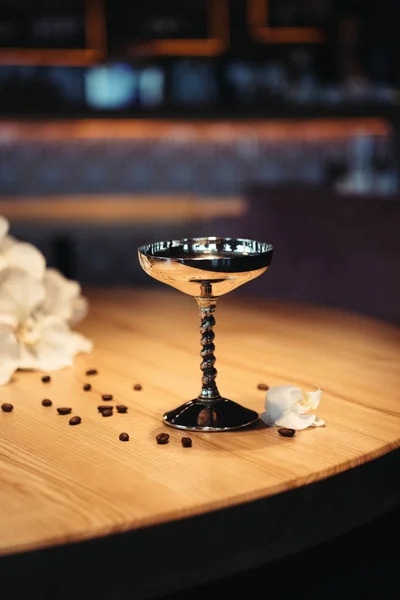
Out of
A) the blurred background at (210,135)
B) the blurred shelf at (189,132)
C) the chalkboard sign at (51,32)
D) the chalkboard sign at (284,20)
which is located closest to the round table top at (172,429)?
the blurred background at (210,135)

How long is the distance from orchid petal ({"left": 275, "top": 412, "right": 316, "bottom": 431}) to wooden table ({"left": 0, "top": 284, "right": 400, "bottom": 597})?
1 centimetres

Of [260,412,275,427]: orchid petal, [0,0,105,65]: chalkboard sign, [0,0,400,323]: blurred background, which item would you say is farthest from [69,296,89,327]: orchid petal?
[0,0,105,65]: chalkboard sign

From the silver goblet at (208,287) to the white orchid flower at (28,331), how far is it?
259 mm

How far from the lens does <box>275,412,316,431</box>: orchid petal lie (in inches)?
45.4

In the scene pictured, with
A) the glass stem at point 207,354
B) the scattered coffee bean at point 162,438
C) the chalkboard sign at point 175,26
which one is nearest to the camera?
the scattered coffee bean at point 162,438

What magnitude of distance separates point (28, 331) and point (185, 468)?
20.6 inches

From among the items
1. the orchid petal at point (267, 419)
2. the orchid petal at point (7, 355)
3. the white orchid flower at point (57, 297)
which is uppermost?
the white orchid flower at point (57, 297)

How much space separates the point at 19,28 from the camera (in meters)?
6.44

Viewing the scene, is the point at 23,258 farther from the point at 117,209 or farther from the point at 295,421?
the point at 117,209

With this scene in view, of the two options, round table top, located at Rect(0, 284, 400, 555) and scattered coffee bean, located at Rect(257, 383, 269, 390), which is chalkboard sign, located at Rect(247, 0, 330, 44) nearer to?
round table top, located at Rect(0, 284, 400, 555)

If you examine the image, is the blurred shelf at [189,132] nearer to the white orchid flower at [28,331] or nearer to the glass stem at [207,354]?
the white orchid flower at [28,331]

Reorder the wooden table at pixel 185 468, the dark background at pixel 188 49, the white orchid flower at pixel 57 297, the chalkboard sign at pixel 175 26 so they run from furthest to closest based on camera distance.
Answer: the chalkboard sign at pixel 175 26
the dark background at pixel 188 49
the white orchid flower at pixel 57 297
the wooden table at pixel 185 468

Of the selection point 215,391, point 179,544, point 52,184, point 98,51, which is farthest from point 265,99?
point 179,544

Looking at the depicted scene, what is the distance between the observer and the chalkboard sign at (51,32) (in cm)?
642
